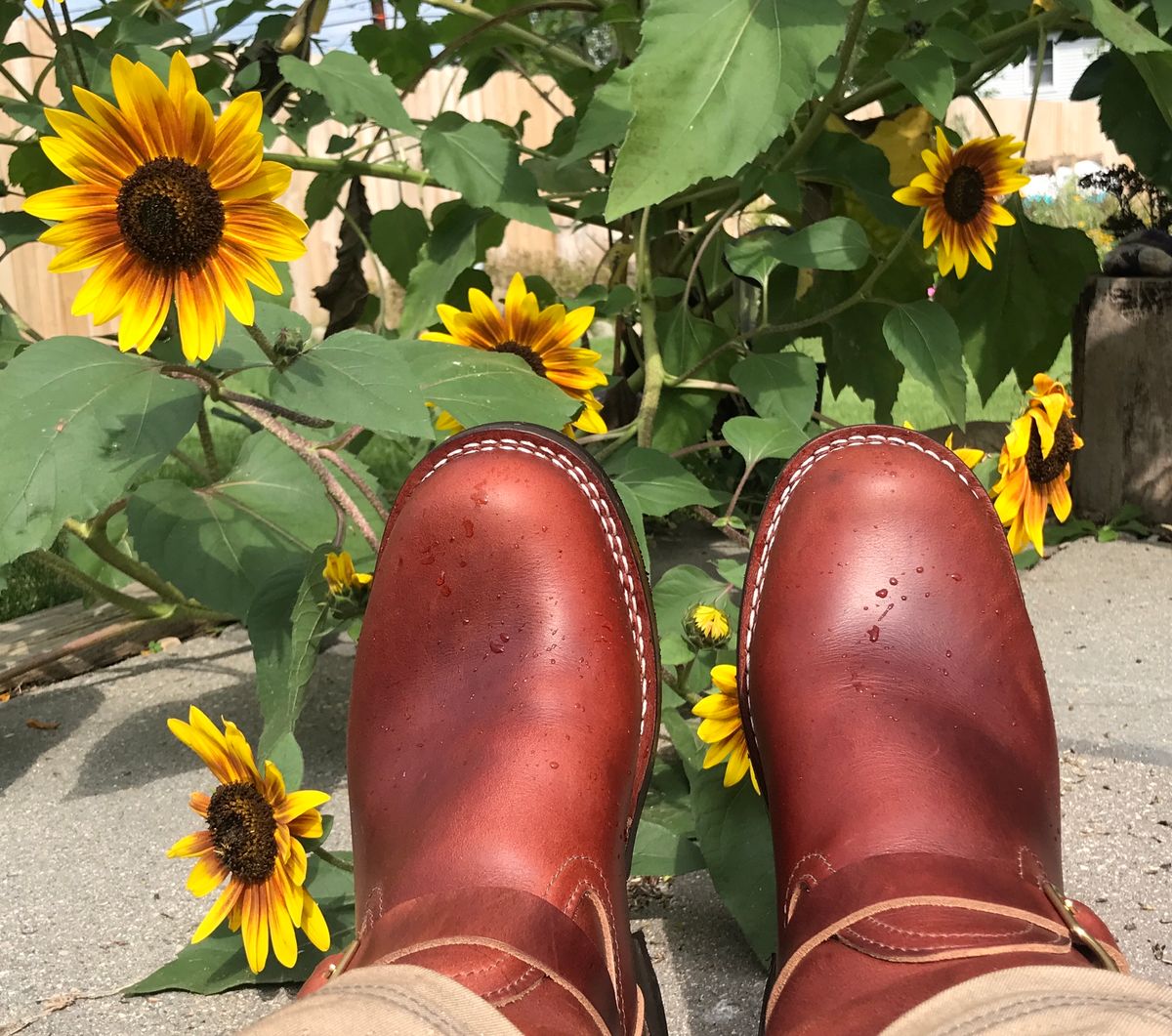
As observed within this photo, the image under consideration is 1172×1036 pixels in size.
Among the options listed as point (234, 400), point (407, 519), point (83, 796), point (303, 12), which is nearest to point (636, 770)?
point (407, 519)

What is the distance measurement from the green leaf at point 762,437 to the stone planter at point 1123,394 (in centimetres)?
121

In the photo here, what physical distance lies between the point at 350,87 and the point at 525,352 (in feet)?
0.94

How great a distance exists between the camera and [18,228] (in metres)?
1.15

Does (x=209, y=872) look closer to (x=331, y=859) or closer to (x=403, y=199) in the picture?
(x=331, y=859)

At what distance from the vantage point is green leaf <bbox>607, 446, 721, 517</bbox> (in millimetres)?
1086

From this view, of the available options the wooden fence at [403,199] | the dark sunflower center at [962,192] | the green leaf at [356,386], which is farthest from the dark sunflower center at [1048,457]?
the wooden fence at [403,199]

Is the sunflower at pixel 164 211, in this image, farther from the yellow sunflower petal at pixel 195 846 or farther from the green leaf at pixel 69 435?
the yellow sunflower petal at pixel 195 846

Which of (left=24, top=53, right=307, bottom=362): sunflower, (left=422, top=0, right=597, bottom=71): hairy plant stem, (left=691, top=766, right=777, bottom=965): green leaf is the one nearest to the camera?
(left=24, top=53, right=307, bottom=362): sunflower

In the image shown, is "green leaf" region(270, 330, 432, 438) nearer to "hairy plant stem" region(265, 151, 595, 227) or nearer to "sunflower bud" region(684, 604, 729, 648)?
"sunflower bud" region(684, 604, 729, 648)

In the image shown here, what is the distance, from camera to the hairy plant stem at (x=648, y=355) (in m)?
1.29

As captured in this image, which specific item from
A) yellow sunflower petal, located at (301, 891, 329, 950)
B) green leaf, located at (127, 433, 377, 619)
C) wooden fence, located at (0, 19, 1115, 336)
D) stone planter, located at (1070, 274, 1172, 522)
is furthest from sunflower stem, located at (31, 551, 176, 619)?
stone planter, located at (1070, 274, 1172, 522)

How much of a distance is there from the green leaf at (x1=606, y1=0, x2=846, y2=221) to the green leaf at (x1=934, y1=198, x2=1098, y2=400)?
31.0 inches

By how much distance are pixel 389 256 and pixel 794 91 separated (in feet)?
2.86

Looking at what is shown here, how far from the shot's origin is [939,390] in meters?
1.14
